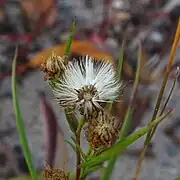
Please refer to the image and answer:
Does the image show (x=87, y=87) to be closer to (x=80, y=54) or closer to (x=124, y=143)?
(x=124, y=143)

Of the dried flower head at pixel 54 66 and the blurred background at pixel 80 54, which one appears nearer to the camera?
the dried flower head at pixel 54 66

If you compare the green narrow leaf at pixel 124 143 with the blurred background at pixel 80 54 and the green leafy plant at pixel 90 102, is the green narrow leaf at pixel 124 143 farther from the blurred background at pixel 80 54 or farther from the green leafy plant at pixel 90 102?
the blurred background at pixel 80 54

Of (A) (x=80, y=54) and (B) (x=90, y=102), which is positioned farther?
(A) (x=80, y=54)

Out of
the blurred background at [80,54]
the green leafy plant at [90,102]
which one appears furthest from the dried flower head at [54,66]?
the blurred background at [80,54]

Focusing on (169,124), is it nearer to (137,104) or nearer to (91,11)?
(137,104)

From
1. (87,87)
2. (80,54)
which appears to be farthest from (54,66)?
(80,54)

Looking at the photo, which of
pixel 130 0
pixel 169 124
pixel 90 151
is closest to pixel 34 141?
pixel 169 124

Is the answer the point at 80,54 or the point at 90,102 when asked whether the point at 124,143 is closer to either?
the point at 90,102

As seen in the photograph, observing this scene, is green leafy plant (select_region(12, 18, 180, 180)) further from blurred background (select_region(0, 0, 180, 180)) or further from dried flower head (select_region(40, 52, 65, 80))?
blurred background (select_region(0, 0, 180, 180))
